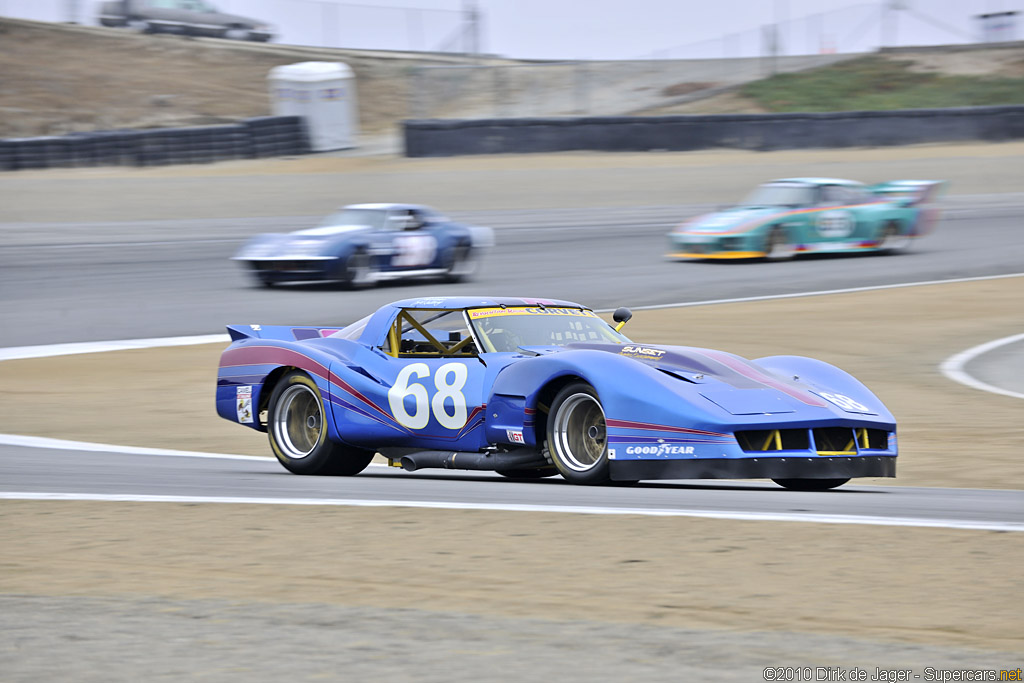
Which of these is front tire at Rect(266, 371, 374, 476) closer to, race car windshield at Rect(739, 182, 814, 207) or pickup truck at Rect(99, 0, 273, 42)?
race car windshield at Rect(739, 182, 814, 207)

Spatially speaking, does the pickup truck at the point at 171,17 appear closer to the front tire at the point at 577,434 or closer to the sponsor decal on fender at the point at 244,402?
the sponsor decal on fender at the point at 244,402

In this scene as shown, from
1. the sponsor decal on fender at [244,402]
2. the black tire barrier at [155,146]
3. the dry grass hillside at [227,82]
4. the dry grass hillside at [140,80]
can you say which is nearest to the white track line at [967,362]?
the sponsor decal on fender at [244,402]

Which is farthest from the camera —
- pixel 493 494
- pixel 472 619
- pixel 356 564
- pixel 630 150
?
pixel 630 150

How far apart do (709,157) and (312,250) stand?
15864 millimetres

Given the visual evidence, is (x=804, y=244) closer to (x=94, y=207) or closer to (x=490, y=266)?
(x=490, y=266)

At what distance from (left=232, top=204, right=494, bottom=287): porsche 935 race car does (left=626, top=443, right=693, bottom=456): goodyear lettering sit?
13043mm

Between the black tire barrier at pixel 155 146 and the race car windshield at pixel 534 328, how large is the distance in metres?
24.0

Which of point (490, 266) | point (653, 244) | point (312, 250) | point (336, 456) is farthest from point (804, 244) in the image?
point (336, 456)

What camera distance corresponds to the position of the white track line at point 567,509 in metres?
5.62

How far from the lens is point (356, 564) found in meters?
5.16

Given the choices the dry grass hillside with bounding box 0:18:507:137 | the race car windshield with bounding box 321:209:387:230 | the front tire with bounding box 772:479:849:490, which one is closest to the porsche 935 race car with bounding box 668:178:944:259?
the race car windshield with bounding box 321:209:387:230

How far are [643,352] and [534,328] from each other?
0.88 meters

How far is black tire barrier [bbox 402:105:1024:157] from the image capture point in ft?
107

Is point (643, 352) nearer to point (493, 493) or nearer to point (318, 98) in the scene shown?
point (493, 493)
